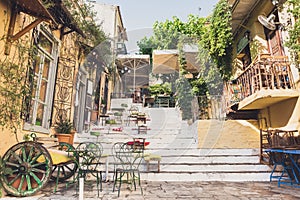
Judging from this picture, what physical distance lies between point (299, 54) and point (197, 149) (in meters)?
2.92

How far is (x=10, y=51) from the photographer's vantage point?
2953 mm

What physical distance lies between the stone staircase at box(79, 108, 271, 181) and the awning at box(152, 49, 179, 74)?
374 cm

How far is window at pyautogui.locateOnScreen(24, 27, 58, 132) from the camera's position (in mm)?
3963

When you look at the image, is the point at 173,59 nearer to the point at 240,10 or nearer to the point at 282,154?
the point at 240,10

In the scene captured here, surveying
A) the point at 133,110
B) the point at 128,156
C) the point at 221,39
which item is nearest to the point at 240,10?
the point at 221,39

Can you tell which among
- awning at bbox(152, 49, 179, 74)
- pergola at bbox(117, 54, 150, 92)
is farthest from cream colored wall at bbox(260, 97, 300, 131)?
pergola at bbox(117, 54, 150, 92)

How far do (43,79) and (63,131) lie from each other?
1274mm

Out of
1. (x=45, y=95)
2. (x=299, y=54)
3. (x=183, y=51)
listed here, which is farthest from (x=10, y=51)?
(x=183, y=51)

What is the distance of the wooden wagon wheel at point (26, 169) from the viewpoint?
8.53ft

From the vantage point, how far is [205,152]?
4949mm

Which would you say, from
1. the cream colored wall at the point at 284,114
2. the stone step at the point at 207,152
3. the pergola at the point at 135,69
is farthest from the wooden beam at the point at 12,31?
the pergola at the point at 135,69

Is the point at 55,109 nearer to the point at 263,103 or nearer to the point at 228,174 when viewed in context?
the point at 228,174

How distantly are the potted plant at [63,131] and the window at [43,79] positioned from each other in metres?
0.34

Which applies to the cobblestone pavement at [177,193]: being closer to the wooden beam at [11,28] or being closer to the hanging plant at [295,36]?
the wooden beam at [11,28]
